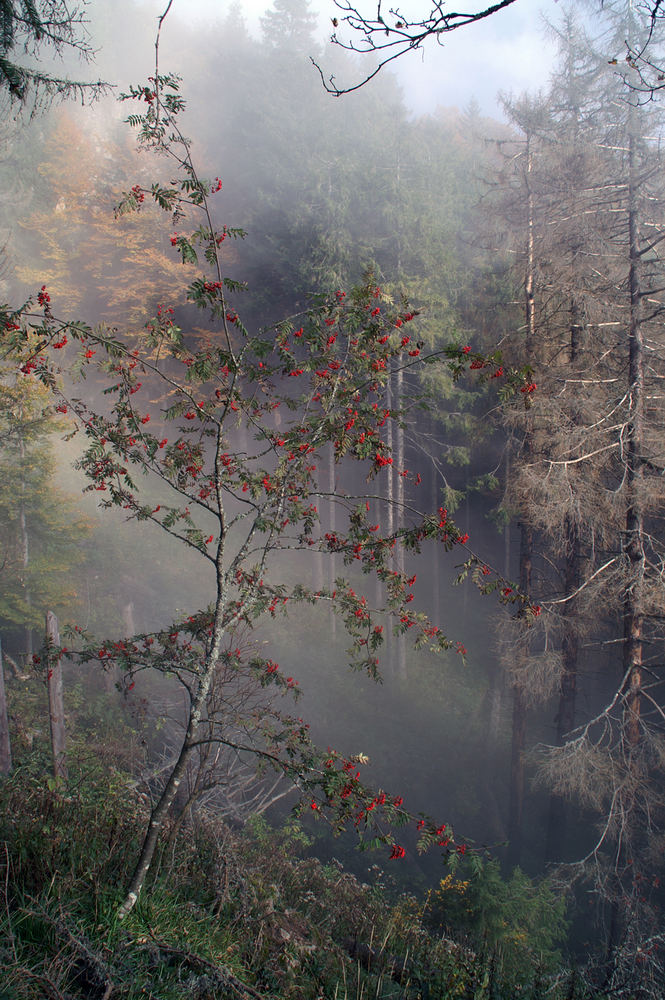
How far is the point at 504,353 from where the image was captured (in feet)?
34.0

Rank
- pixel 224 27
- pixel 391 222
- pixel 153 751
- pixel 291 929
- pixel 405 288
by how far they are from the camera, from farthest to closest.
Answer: pixel 224 27 < pixel 391 222 < pixel 405 288 < pixel 153 751 < pixel 291 929

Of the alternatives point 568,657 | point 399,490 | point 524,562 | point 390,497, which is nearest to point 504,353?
point 524,562

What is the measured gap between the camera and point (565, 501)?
8.60 m

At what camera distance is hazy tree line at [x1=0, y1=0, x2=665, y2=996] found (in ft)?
28.4

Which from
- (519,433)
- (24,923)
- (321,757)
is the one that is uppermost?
(519,433)

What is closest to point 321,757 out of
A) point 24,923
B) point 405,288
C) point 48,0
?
point 24,923

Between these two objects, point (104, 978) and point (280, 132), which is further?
point (280, 132)

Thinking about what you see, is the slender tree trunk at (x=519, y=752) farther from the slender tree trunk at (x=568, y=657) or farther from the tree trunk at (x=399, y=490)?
the tree trunk at (x=399, y=490)

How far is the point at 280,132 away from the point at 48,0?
10.9 meters

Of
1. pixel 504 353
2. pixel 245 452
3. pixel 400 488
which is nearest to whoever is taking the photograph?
pixel 245 452

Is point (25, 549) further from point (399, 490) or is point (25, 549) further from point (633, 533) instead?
point (633, 533)

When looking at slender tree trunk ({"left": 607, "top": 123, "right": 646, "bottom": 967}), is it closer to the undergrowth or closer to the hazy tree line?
the hazy tree line

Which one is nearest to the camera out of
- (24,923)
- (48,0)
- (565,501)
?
(24,923)

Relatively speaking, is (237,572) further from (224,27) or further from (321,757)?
(224,27)
